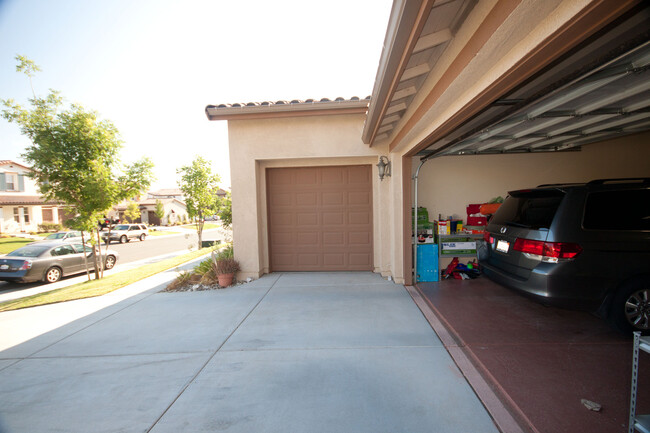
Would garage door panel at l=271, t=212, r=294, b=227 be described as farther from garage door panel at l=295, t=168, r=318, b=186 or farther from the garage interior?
the garage interior

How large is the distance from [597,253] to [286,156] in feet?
17.9

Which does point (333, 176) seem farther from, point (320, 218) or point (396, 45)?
point (396, 45)

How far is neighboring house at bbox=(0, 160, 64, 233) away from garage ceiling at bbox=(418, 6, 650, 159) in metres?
33.7

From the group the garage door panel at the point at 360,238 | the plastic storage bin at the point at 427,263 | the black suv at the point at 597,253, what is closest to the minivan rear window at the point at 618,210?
the black suv at the point at 597,253

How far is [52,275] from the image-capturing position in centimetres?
933

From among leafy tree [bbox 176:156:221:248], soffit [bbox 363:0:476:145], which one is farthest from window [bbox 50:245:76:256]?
soffit [bbox 363:0:476:145]

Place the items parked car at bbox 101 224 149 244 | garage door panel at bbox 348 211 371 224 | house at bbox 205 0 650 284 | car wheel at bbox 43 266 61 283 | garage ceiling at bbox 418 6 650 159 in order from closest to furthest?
garage ceiling at bbox 418 6 650 159, house at bbox 205 0 650 284, garage door panel at bbox 348 211 371 224, car wheel at bbox 43 266 61 283, parked car at bbox 101 224 149 244

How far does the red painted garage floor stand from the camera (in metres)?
2.18

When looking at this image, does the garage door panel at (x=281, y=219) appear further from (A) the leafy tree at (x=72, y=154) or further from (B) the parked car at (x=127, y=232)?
(B) the parked car at (x=127, y=232)

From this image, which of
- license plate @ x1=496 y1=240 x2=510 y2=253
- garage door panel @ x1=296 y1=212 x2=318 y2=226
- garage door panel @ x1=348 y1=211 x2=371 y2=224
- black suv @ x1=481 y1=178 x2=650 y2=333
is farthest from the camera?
garage door panel @ x1=296 y1=212 x2=318 y2=226

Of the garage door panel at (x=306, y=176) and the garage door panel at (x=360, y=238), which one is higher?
the garage door panel at (x=306, y=176)

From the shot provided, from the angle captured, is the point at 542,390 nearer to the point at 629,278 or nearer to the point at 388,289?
the point at 629,278

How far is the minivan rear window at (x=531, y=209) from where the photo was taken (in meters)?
3.38

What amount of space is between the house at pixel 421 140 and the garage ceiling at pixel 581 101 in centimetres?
2
